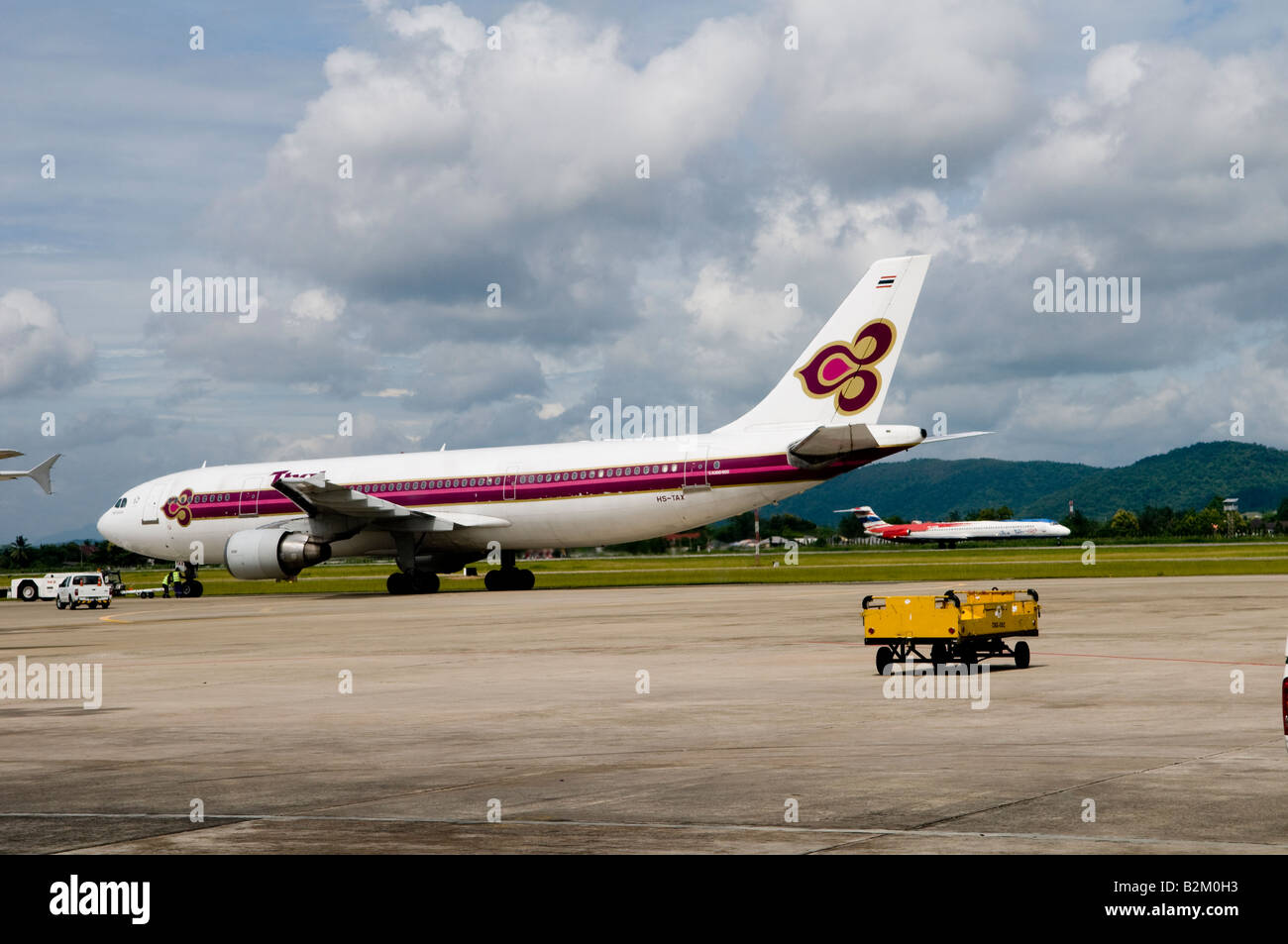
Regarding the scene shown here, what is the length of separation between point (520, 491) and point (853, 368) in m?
13.9

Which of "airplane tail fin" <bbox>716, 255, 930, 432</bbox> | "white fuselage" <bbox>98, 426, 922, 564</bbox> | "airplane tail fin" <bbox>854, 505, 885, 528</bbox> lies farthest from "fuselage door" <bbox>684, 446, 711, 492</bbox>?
"airplane tail fin" <bbox>854, 505, 885, 528</bbox>

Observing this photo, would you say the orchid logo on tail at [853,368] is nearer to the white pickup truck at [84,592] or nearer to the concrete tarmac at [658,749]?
the concrete tarmac at [658,749]

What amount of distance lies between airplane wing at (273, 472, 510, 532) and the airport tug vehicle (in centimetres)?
3197

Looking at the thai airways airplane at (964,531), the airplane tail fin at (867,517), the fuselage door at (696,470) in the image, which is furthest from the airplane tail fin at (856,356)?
the airplane tail fin at (867,517)

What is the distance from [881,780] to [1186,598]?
28.7 metres

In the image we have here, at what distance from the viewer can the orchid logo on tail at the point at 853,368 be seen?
4728cm

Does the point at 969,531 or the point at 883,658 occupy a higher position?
the point at 883,658

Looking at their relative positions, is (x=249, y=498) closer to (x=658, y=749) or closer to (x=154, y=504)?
(x=154, y=504)

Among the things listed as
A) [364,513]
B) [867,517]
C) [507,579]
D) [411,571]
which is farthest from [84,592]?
[867,517]

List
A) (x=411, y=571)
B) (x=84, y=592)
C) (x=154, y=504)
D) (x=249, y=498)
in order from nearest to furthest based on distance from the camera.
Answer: (x=411, y=571)
(x=84, y=592)
(x=249, y=498)
(x=154, y=504)

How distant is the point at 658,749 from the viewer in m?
13.8
